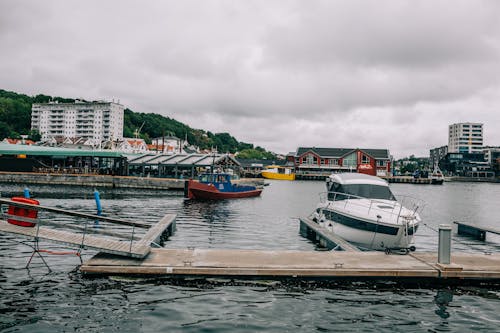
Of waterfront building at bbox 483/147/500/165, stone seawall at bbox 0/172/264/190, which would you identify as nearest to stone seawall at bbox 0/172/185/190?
stone seawall at bbox 0/172/264/190

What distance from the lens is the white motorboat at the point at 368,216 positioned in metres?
16.6

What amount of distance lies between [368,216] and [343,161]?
109775 millimetres

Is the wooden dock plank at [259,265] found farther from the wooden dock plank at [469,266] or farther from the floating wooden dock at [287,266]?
the wooden dock plank at [469,266]

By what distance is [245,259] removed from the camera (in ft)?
41.1

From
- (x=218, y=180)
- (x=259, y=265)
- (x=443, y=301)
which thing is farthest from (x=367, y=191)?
(x=218, y=180)

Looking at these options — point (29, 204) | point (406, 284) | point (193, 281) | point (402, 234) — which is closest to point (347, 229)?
point (402, 234)

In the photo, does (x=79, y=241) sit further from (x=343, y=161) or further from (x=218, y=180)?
(x=343, y=161)

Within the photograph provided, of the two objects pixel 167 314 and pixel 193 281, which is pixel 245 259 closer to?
pixel 193 281

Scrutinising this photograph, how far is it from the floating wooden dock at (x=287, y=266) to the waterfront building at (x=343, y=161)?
11036 centimetres

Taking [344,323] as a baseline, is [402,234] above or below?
above

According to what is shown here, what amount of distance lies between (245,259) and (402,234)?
7498mm

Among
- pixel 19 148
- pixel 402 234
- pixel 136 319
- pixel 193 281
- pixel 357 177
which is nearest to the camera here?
pixel 136 319

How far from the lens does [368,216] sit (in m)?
17.3

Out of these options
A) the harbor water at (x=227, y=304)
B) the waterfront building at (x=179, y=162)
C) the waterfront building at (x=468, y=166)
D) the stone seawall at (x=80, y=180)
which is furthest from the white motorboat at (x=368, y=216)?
the waterfront building at (x=468, y=166)
